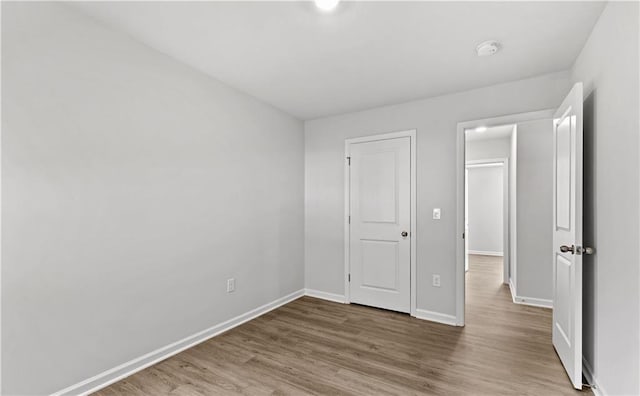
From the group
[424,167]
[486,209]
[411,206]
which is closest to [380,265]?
[411,206]

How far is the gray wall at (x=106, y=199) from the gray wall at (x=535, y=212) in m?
3.44

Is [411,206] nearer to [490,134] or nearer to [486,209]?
[490,134]

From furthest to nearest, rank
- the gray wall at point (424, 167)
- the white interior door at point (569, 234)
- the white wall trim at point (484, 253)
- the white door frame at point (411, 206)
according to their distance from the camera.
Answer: the white wall trim at point (484, 253), the white door frame at point (411, 206), the gray wall at point (424, 167), the white interior door at point (569, 234)

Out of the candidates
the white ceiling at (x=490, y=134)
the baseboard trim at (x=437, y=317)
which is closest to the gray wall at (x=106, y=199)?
the baseboard trim at (x=437, y=317)

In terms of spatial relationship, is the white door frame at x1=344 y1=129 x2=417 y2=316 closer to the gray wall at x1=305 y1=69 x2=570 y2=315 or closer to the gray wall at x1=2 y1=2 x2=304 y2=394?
the gray wall at x1=305 y1=69 x2=570 y2=315

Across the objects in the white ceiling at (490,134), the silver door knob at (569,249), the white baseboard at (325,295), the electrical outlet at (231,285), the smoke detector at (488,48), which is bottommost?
the white baseboard at (325,295)

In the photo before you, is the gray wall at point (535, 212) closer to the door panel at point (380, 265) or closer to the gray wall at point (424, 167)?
the gray wall at point (424, 167)

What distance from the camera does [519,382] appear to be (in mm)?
2123

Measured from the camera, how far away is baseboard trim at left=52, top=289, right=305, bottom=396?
1.96 meters

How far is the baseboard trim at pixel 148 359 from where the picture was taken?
1.96m

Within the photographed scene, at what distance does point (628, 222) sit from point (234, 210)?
294cm

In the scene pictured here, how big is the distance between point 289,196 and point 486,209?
19.1 feet

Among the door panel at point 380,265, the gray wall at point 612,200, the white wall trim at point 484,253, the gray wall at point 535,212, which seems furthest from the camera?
the white wall trim at point 484,253

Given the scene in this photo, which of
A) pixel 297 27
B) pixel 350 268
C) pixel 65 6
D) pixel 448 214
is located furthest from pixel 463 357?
pixel 65 6
